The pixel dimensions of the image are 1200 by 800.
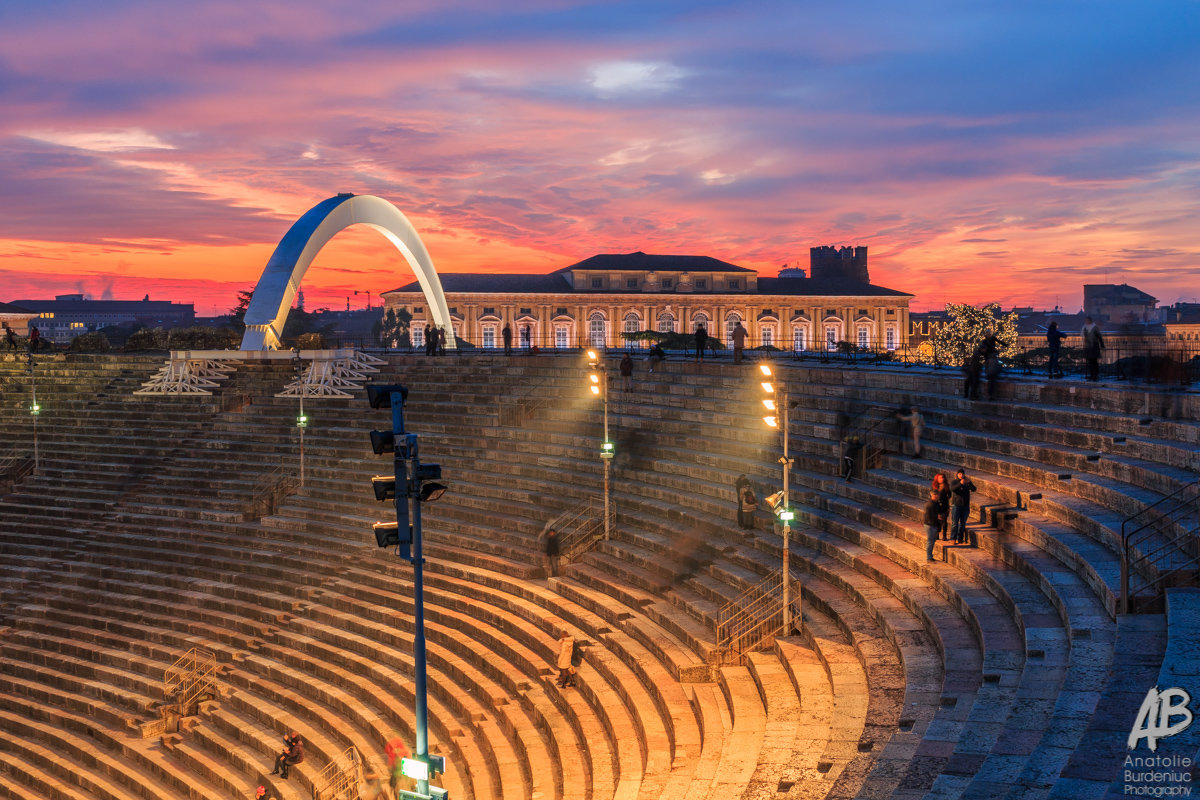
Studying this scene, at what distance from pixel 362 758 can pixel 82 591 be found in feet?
51.8

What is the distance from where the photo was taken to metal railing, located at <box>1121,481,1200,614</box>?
493 inches

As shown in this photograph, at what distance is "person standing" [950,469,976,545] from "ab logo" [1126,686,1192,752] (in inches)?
284

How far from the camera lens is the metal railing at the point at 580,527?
25297 mm

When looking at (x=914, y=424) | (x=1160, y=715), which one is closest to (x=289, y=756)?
(x=914, y=424)

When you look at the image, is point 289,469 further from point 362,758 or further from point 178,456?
point 362,758

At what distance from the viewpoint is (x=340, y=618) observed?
2584 cm

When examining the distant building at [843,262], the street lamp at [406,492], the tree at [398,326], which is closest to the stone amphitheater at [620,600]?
the street lamp at [406,492]

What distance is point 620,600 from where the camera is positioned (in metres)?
22.2

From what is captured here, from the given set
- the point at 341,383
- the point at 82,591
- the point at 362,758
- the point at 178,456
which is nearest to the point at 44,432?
the point at 178,456

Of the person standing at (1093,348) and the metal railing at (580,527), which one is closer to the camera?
the person standing at (1093,348)

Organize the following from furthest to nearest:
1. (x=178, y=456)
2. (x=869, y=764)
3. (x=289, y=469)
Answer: (x=178, y=456)
(x=289, y=469)
(x=869, y=764)
